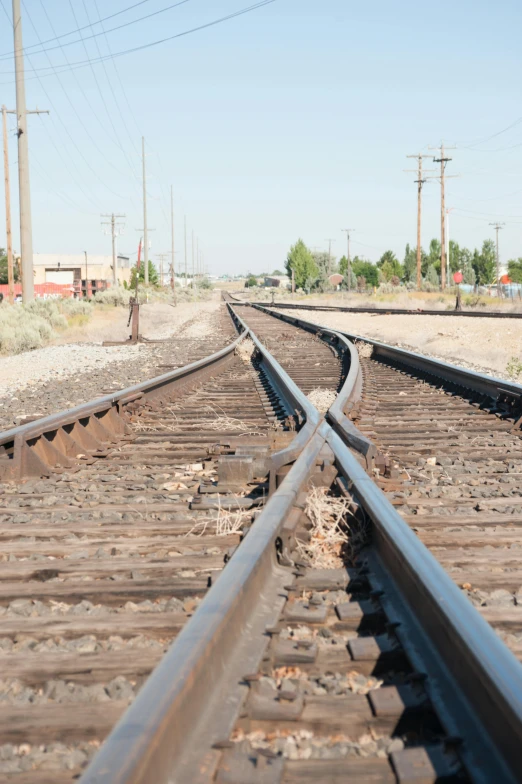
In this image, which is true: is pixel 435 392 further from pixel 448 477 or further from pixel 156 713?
pixel 156 713

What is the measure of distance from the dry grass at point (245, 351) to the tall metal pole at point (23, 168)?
37.1ft

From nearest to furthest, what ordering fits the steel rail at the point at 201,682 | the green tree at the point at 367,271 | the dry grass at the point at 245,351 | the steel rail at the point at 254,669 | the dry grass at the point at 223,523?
the steel rail at the point at 201,682 → the steel rail at the point at 254,669 → the dry grass at the point at 223,523 → the dry grass at the point at 245,351 → the green tree at the point at 367,271

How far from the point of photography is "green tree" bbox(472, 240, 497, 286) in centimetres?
13412

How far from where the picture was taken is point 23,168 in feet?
87.6

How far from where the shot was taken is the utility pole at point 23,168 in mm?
26578

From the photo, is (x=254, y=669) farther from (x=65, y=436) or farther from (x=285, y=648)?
(x=65, y=436)

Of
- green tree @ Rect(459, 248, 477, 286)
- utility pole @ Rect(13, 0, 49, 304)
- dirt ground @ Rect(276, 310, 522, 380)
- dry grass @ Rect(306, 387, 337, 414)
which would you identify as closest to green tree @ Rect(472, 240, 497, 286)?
green tree @ Rect(459, 248, 477, 286)

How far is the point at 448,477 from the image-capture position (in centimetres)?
571

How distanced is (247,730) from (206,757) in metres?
0.24

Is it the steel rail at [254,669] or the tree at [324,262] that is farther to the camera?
the tree at [324,262]

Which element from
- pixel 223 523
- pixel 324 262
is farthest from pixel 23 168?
pixel 324 262

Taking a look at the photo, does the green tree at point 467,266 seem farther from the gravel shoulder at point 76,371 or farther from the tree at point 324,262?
the gravel shoulder at point 76,371

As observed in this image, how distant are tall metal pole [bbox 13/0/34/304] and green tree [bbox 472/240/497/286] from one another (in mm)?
113347

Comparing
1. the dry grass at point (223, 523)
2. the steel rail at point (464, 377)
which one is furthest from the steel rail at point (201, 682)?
the steel rail at point (464, 377)
